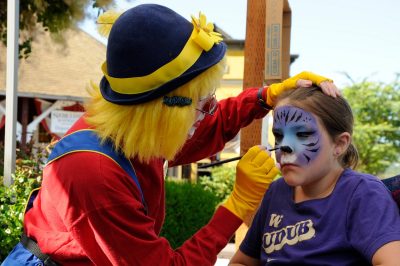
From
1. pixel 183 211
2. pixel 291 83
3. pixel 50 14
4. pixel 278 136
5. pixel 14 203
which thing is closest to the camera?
pixel 278 136

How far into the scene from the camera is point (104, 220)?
1.70m

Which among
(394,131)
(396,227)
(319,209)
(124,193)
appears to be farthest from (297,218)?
(394,131)

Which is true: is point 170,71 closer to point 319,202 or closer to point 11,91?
point 319,202

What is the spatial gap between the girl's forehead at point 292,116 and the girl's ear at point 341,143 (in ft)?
0.36

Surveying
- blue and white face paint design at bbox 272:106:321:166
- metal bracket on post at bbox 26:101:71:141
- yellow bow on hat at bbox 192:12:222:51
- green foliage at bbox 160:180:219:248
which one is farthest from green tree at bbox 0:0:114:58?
metal bracket on post at bbox 26:101:71:141

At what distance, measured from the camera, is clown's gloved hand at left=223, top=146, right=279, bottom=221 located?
6.20 feet

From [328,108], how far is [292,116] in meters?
0.12

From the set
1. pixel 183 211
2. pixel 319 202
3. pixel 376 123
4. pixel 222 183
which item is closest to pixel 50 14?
pixel 183 211

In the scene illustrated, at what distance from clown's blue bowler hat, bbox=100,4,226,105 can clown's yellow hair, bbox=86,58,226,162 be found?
0.03 meters

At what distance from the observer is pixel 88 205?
1.70 m

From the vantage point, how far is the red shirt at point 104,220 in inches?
66.9

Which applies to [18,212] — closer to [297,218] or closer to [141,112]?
[141,112]

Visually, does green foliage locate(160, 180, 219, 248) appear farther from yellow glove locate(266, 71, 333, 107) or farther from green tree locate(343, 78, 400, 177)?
green tree locate(343, 78, 400, 177)

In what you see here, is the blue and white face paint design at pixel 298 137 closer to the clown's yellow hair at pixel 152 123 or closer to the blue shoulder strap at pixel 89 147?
the clown's yellow hair at pixel 152 123
